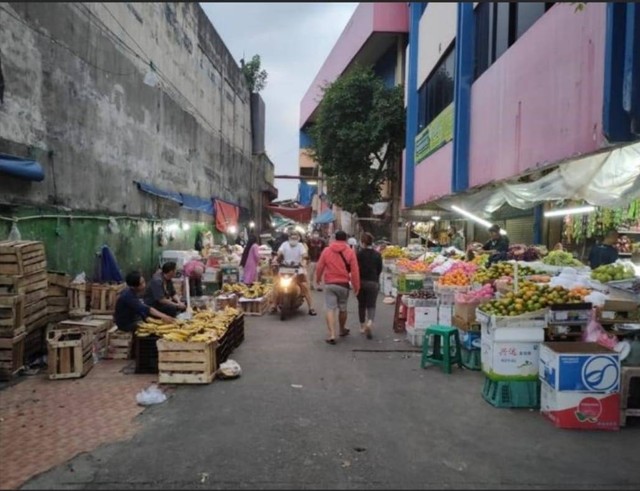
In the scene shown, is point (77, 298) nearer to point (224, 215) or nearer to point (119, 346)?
point (119, 346)

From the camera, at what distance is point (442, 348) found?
309 inches

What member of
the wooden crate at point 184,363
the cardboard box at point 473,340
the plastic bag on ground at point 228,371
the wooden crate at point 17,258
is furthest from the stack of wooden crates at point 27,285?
the cardboard box at point 473,340

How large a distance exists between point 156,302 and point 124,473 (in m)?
4.57

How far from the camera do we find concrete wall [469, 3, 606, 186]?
7.95 m

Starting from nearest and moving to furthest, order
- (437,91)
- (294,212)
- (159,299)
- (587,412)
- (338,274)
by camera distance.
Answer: (587,412)
(159,299)
(338,274)
(437,91)
(294,212)

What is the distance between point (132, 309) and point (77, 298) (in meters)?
1.85

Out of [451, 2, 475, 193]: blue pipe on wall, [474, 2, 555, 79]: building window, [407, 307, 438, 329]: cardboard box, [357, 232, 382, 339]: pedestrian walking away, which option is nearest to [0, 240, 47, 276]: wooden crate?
[357, 232, 382, 339]: pedestrian walking away

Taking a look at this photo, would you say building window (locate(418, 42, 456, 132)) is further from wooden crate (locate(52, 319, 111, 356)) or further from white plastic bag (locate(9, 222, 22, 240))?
white plastic bag (locate(9, 222, 22, 240))

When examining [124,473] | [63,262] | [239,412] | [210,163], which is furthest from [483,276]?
[210,163]

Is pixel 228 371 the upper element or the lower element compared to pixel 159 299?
lower

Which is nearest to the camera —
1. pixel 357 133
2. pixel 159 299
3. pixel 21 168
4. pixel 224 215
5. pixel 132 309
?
pixel 132 309

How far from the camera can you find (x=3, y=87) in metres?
8.03

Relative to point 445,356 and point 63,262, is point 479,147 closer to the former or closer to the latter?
point 445,356

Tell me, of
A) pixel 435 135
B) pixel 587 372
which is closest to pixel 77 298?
pixel 587 372
